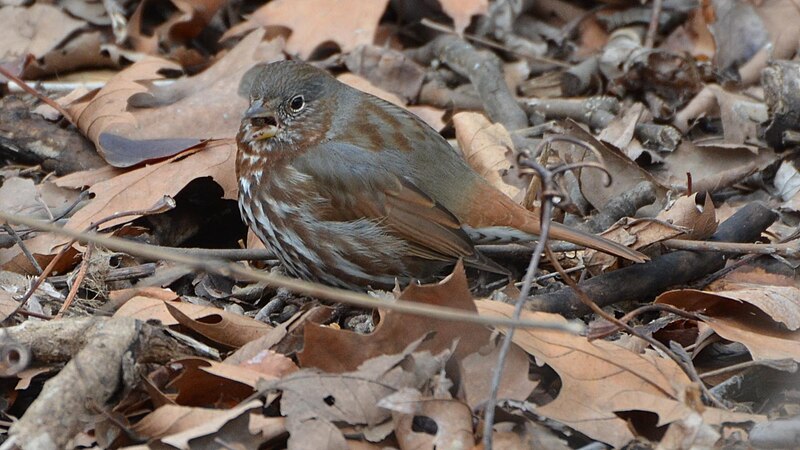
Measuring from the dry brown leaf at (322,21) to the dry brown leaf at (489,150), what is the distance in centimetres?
116

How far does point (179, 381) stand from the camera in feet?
10.8

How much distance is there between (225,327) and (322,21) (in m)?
2.85

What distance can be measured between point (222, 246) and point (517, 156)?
224 cm

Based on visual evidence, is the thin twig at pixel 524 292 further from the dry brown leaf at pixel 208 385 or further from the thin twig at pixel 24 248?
the thin twig at pixel 24 248

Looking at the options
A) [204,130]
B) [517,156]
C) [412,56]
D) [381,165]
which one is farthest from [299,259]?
[412,56]

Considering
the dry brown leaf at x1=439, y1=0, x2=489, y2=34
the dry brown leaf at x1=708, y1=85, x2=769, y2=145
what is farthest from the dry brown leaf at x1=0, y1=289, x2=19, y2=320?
the dry brown leaf at x1=708, y1=85, x2=769, y2=145

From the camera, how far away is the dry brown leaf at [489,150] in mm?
4922

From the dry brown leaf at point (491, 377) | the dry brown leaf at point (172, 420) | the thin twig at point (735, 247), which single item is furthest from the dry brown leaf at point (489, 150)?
the dry brown leaf at point (172, 420)

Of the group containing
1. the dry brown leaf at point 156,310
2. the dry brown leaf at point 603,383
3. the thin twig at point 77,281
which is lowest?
the thin twig at point 77,281

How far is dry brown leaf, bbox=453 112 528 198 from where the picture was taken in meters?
4.92

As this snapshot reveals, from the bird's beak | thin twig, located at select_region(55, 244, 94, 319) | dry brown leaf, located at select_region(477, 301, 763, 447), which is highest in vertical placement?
the bird's beak

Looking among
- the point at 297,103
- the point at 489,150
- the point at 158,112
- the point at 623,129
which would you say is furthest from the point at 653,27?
the point at 158,112

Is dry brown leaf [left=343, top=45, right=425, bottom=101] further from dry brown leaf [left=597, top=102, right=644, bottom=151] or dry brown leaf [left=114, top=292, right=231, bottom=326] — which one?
dry brown leaf [left=114, top=292, right=231, bottom=326]

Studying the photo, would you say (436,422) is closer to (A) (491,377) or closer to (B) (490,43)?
(A) (491,377)
